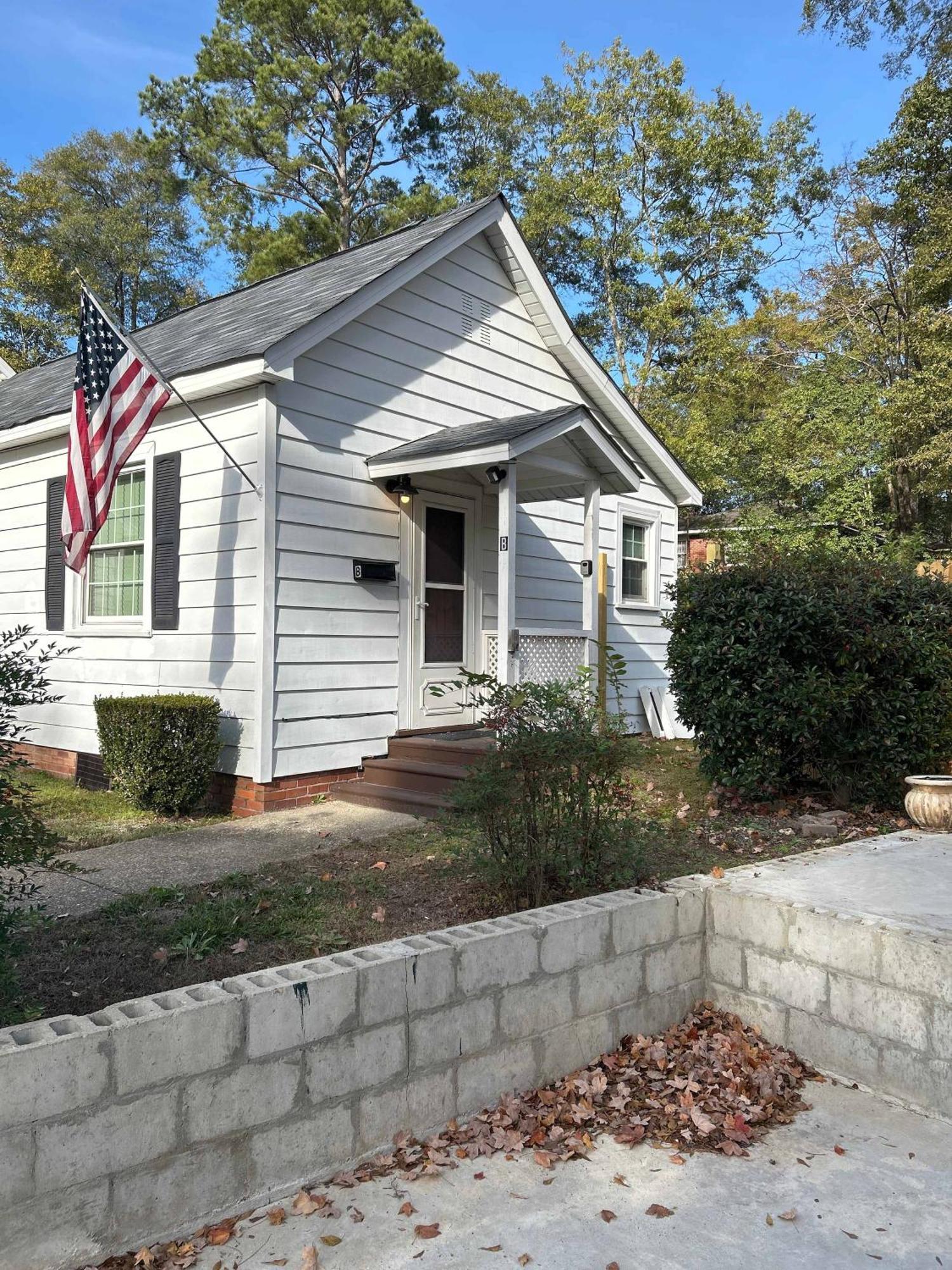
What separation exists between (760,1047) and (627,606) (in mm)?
8292

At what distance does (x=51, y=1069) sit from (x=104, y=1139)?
259 mm

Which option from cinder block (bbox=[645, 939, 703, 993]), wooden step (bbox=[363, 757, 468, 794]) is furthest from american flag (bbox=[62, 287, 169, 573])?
cinder block (bbox=[645, 939, 703, 993])

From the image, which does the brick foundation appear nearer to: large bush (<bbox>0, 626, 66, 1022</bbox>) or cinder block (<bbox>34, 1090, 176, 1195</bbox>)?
large bush (<bbox>0, 626, 66, 1022</bbox>)

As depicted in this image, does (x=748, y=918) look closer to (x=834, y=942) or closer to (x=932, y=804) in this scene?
(x=834, y=942)

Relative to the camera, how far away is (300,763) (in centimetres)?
753

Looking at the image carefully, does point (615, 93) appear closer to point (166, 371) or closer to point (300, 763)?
point (166, 371)

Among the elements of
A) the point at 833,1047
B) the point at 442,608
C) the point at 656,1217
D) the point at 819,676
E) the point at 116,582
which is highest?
the point at 116,582

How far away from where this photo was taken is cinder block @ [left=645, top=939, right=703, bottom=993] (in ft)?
12.7

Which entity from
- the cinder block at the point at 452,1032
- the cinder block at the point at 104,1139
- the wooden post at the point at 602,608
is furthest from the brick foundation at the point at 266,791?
the cinder block at the point at 104,1139

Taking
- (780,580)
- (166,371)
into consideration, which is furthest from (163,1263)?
(166,371)

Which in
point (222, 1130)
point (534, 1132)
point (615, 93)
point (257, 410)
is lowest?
point (534, 1132)

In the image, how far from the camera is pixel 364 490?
811 centimetres

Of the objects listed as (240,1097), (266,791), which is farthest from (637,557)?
(240,1097)

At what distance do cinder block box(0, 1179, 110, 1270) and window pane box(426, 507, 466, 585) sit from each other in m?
6.74
